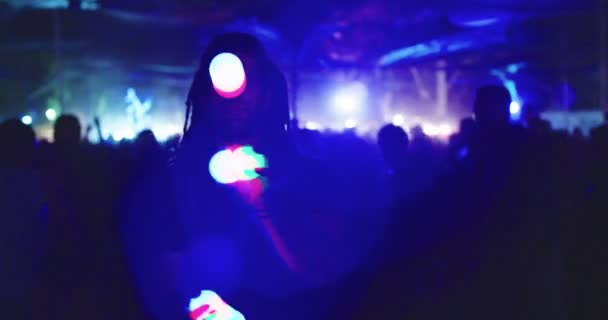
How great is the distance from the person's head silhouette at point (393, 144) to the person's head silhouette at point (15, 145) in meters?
2.07

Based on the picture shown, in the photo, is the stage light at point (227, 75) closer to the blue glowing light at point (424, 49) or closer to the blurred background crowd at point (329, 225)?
the blurred background crowd at point (329, 225)

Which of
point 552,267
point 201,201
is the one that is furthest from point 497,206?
point 201,201

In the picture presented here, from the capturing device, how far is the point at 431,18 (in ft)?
27.4

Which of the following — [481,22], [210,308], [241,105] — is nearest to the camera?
[210,308]

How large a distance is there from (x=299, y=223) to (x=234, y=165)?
43 cm

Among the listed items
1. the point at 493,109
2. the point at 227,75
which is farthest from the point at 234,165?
the point at 493,109

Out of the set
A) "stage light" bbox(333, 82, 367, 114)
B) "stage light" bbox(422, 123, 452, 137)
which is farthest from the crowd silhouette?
"stage light" bbox(333, 82, 367, 114)

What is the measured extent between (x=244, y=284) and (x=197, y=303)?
0.59 feet

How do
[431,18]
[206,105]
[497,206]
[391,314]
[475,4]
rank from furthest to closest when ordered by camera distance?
[431,18], [475,4], [391,314], [497,206], [206,105]

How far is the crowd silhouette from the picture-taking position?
2314 millimetres

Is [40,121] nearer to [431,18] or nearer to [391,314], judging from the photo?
[431,18]

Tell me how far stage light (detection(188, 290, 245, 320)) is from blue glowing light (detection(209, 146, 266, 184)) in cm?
42

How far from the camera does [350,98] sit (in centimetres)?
995

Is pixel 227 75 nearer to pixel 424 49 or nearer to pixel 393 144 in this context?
pixel 393 144
